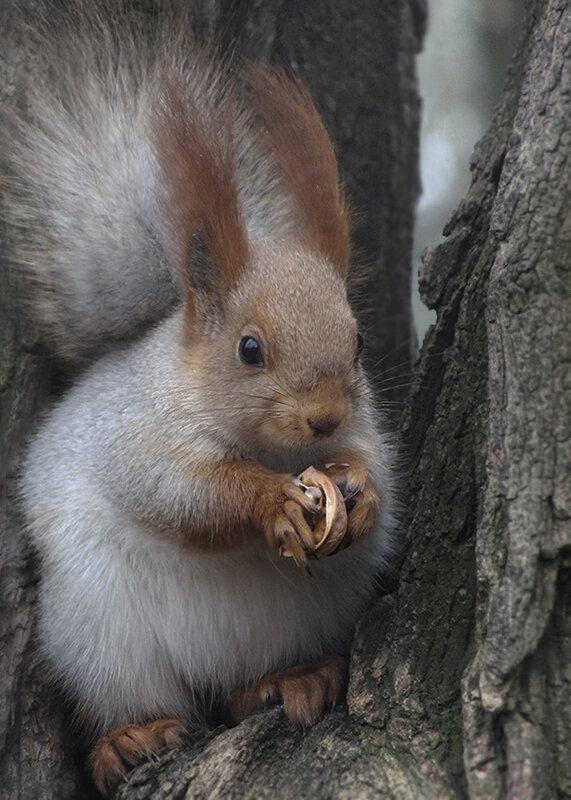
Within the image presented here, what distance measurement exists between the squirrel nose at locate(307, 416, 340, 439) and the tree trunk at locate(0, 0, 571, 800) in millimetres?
203

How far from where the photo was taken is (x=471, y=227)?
5.88 ft

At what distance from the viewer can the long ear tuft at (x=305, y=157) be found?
1749mm

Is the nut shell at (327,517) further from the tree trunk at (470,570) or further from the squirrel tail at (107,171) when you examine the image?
the squirrel tail at (107,171)

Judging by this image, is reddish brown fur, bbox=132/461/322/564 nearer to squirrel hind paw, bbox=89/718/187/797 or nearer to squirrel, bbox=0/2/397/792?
squirrel, bbox=0/2/397/792

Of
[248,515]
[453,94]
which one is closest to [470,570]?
[248,515]

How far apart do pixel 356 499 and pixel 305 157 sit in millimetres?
588

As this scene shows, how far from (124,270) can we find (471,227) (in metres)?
0.63

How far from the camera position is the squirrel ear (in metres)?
1.63

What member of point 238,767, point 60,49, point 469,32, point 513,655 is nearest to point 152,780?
point 238,767

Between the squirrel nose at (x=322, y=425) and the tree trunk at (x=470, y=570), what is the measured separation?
0.66 feet

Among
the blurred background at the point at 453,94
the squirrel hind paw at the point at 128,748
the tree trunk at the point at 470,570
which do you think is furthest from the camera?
the blurred background at the point at 453,94

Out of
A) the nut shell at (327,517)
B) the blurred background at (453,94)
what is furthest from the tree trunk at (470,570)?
the blurred background at (453,94)

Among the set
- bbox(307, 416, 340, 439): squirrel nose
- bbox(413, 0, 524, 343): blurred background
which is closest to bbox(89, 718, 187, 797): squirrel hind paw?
bbox(307, 416, 340, 439): squirrel nose

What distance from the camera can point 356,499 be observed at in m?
1.63
